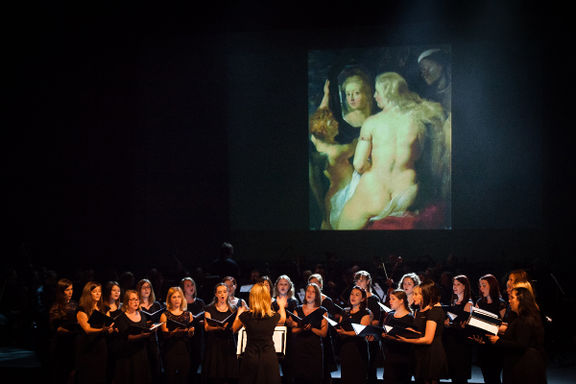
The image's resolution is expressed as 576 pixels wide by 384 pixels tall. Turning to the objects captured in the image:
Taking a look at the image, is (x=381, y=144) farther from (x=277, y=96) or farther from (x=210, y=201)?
(x=210, y=201)

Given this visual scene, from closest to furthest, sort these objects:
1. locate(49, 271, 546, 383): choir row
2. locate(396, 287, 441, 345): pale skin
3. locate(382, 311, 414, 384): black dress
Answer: locate(396, 287, 441, 345): pale skin < locate(49, 271, 546, 383): choir row < locate(382, 311, 414, 384): black dress

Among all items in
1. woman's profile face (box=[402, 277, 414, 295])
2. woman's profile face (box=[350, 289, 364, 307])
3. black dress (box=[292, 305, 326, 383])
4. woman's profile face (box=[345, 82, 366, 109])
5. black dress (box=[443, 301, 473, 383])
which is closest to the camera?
woman's profile face (box=[350, 289, 364, 307])

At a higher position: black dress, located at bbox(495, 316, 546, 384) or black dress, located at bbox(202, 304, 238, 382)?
black dress, located at bbox(495, 316, 546, 384)

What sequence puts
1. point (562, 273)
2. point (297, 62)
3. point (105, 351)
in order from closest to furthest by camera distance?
point (105, 351)
point (562, 273)
point (297, 62)

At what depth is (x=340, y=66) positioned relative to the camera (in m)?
12.3

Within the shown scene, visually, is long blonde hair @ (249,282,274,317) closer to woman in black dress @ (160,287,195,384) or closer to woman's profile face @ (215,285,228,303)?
woman's profile face @ (215,285,228,303)

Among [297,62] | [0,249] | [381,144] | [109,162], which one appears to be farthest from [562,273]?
[0,249]

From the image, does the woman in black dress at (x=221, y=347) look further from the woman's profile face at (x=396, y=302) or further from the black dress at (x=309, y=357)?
the woman's profile face at (x=396, y=302)

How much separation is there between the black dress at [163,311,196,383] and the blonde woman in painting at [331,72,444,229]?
6.70 metres

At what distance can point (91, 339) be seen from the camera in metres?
5.91

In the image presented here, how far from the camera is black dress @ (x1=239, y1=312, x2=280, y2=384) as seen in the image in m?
5.20

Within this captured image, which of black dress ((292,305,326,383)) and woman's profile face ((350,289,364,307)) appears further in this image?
black dress ((292,305,326,383))

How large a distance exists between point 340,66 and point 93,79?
17.7 feet

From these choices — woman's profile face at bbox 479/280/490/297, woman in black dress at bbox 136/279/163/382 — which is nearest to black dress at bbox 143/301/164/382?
woman in black dress at bbox 136/279/163/382
